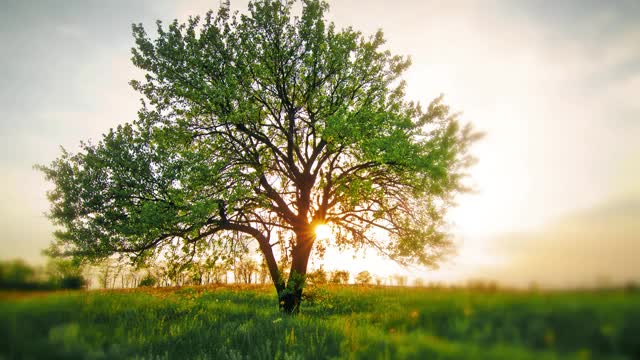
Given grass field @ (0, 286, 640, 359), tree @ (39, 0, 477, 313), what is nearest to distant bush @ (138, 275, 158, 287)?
tree @ (39, 0, 477, 313)

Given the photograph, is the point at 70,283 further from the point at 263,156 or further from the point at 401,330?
the point at 263,156

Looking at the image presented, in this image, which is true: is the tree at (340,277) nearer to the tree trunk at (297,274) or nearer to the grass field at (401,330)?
the tree trunk at (297,274)

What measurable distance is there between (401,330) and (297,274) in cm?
1274

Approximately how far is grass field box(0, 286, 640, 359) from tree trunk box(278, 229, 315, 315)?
19.9ft

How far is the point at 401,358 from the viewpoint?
3.75 metres

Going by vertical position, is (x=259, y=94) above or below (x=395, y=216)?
above

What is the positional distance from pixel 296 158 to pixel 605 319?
59.8 ft

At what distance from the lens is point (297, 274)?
1634 centimetres

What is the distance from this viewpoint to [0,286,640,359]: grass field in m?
1.92

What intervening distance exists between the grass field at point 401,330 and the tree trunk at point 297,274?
6.08m

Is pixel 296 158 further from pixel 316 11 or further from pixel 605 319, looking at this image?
pixel 605 319

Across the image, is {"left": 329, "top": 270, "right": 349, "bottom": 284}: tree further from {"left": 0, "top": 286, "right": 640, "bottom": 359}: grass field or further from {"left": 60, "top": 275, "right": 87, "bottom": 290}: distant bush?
{"left": 60, "top": 275, "right": 87, "bottom": 290}: distant bush

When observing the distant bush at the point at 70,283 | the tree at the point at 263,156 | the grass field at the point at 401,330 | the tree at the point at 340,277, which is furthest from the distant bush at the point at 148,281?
the distant bush at the point at 70,283

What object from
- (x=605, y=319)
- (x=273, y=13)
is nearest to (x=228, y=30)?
(x=273, y=13)
